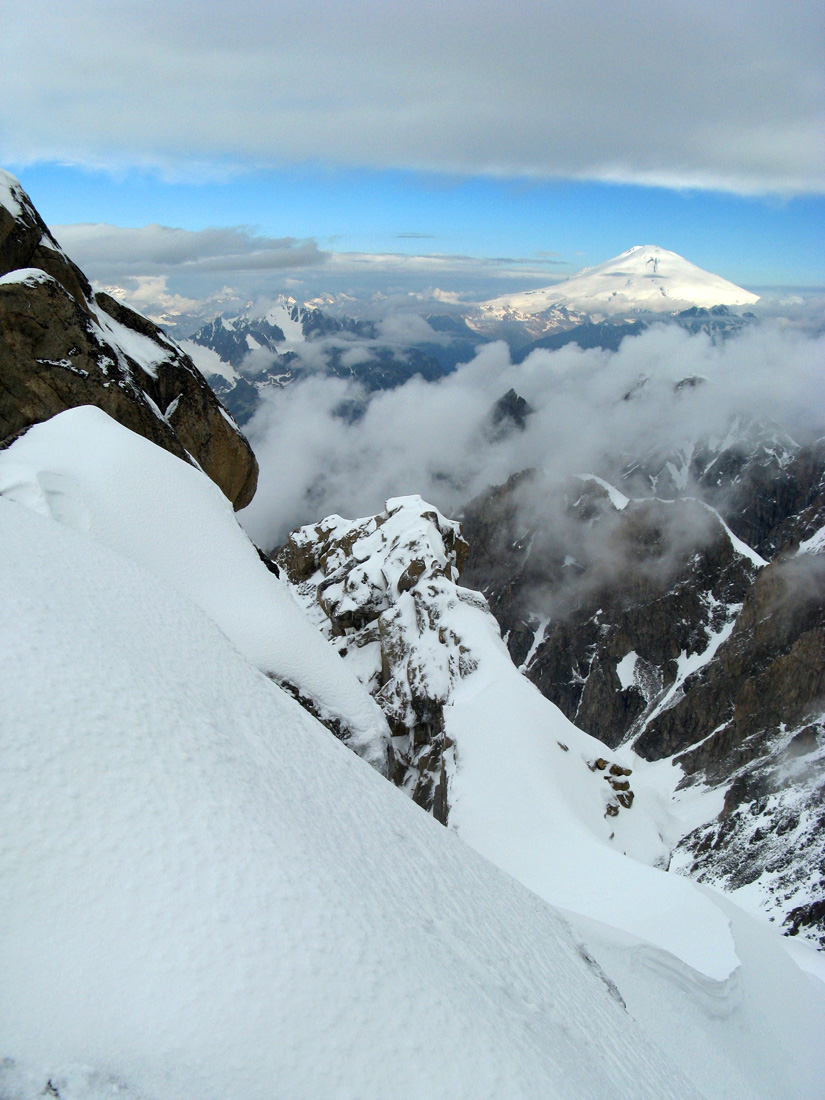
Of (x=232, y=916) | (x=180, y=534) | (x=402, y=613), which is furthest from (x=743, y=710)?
(x=232, y=916)

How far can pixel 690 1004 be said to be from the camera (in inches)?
511

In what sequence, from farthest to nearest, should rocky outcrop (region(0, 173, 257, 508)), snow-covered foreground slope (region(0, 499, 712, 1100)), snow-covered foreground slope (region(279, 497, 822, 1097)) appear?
rocky outcrop (region(0, 173, 257, 508)) → snow-covered foreground slope (region(279, 497, 822, 1097)) → snow-covered foreground slope (region(0, 499, 712, 1100))

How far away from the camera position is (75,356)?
24531 millimetres

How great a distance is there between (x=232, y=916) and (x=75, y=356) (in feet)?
82.4

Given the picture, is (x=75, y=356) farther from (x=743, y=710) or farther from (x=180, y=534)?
(x=743, y=710)

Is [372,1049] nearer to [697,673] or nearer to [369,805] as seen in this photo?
[369,805]

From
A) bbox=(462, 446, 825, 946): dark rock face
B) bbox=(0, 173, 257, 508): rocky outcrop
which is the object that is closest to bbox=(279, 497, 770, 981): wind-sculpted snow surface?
bbox=(0, 173, 257, 508): rocky outcrop

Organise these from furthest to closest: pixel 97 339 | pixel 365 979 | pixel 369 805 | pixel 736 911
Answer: pixel 97 339
pixel 736 911
pixel 369 805
pixel 365 979

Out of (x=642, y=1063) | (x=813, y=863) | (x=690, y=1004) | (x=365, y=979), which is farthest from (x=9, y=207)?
(x=813, y=863)

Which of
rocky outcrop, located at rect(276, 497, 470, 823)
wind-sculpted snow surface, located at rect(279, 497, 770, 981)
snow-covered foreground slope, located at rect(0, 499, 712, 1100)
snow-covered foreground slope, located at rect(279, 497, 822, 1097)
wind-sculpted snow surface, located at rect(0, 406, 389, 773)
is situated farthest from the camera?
rocky outcrop, located at rect(276, 497, 470, 823)

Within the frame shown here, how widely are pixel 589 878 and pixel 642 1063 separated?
1519 cm

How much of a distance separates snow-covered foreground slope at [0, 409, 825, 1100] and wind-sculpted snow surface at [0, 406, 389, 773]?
22.5 feet

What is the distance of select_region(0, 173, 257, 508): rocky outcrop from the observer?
932 inches

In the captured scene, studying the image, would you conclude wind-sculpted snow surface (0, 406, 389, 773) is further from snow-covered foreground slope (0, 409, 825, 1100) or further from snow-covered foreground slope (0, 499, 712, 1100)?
snow-covered foreground slope (0, 499, 712, 1100)
